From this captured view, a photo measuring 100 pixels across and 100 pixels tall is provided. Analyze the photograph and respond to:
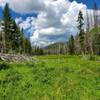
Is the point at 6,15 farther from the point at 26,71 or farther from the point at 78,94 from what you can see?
the point at 78,94

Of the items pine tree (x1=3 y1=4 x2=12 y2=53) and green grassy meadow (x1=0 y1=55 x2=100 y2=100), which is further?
pine tree (x1=3 y1=4 x2=12 y2=53)

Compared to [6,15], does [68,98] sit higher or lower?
lower

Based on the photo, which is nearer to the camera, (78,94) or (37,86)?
(78,94)

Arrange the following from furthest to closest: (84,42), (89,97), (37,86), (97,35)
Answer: (97,35)
(84,42)
(37,86)
(89,97)

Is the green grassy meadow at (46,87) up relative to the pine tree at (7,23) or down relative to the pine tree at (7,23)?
down

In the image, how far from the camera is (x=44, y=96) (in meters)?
16.9

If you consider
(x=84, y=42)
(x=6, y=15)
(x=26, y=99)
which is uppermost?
(x=6, y=15)

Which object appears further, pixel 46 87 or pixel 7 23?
pixel 7 23

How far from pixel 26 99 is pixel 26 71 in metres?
8.63

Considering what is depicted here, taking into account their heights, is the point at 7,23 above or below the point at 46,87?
above

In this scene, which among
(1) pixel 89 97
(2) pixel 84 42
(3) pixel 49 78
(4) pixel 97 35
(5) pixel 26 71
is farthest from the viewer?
(4) pixel 97 35

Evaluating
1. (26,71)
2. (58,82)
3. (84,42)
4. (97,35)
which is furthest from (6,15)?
(58,82)

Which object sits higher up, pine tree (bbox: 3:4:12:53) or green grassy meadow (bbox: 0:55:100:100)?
pine tree (bbox: 3:4:12:53)

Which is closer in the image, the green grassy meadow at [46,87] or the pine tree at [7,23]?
the green grassy meadow at [46,87]
